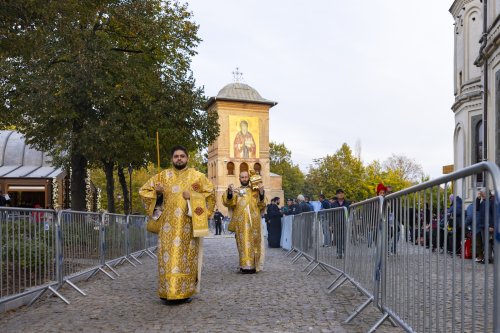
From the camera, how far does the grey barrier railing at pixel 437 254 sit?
2963 millimetres

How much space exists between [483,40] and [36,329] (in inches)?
832

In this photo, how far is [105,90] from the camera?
19000 millimetres

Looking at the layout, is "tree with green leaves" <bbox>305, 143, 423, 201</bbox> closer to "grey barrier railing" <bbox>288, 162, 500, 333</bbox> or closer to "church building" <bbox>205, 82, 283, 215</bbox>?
"church building" <bbox>205, 82, 283, 215</bbox>

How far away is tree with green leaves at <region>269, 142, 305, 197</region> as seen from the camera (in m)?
92.8

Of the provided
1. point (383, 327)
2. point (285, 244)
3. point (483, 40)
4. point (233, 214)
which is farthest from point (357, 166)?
point (383, 327)

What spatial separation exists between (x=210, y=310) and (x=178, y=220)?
1.36 metres

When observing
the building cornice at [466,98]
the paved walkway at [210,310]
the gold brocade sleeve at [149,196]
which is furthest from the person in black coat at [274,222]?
the building cornice at [466,98]

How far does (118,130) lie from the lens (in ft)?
63.0

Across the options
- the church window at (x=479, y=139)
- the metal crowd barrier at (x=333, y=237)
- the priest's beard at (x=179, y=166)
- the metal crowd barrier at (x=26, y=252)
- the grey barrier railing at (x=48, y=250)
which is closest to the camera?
the metal crowd barrier at (x=26, y=252)

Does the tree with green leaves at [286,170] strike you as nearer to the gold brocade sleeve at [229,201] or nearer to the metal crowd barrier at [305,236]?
the metal crowd barrier at [305,236]

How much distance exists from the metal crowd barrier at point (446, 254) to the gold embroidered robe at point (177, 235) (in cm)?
304

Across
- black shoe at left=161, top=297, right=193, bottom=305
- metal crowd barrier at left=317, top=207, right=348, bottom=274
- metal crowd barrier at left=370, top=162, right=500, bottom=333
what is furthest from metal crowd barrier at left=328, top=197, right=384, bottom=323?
black shoe at left=161, top=297, right=193, bottom=305

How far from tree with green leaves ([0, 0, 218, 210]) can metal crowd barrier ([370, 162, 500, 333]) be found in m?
13.7

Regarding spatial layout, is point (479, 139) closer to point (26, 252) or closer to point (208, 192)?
point (208, 192)
